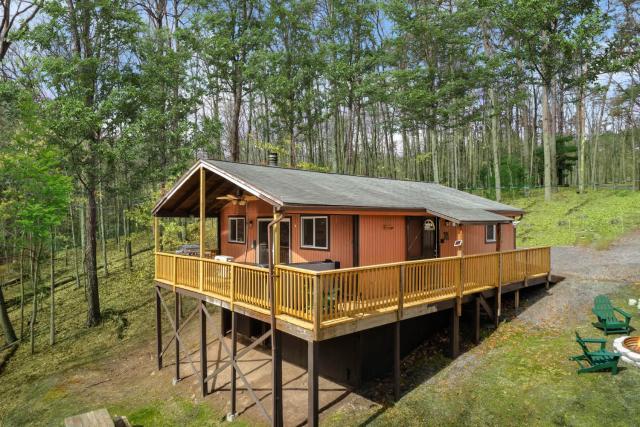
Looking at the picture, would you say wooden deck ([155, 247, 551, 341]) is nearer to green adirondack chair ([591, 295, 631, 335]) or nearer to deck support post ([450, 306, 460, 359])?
→ deck support post ([450, 306, 460, 359])

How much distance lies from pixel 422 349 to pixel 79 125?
656 inches

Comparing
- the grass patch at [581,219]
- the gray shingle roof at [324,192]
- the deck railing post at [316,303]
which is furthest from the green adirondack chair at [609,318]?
the deck railing post at [316,303]

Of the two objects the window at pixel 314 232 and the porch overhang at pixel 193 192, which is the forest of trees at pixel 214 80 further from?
the window at pixel 314 232

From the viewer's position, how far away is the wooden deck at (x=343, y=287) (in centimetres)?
770

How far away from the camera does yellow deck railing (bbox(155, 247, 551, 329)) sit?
774cm

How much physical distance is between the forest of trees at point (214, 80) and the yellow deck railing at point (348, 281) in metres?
7.90

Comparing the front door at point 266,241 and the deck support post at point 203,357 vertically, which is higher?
the front door at point 266,241

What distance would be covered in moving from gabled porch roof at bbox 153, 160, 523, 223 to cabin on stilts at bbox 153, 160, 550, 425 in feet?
0.18

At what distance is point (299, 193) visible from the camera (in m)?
8.95

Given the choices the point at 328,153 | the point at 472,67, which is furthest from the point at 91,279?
the point at 472,67

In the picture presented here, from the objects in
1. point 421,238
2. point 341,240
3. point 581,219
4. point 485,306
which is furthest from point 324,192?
point 581,219

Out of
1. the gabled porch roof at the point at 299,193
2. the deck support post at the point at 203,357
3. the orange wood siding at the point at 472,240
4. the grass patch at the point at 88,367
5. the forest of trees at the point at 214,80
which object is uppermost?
the forest of trees at the point at 214,80

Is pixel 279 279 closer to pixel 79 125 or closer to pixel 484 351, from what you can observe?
pixel 484 351

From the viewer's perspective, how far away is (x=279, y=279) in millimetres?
8203
